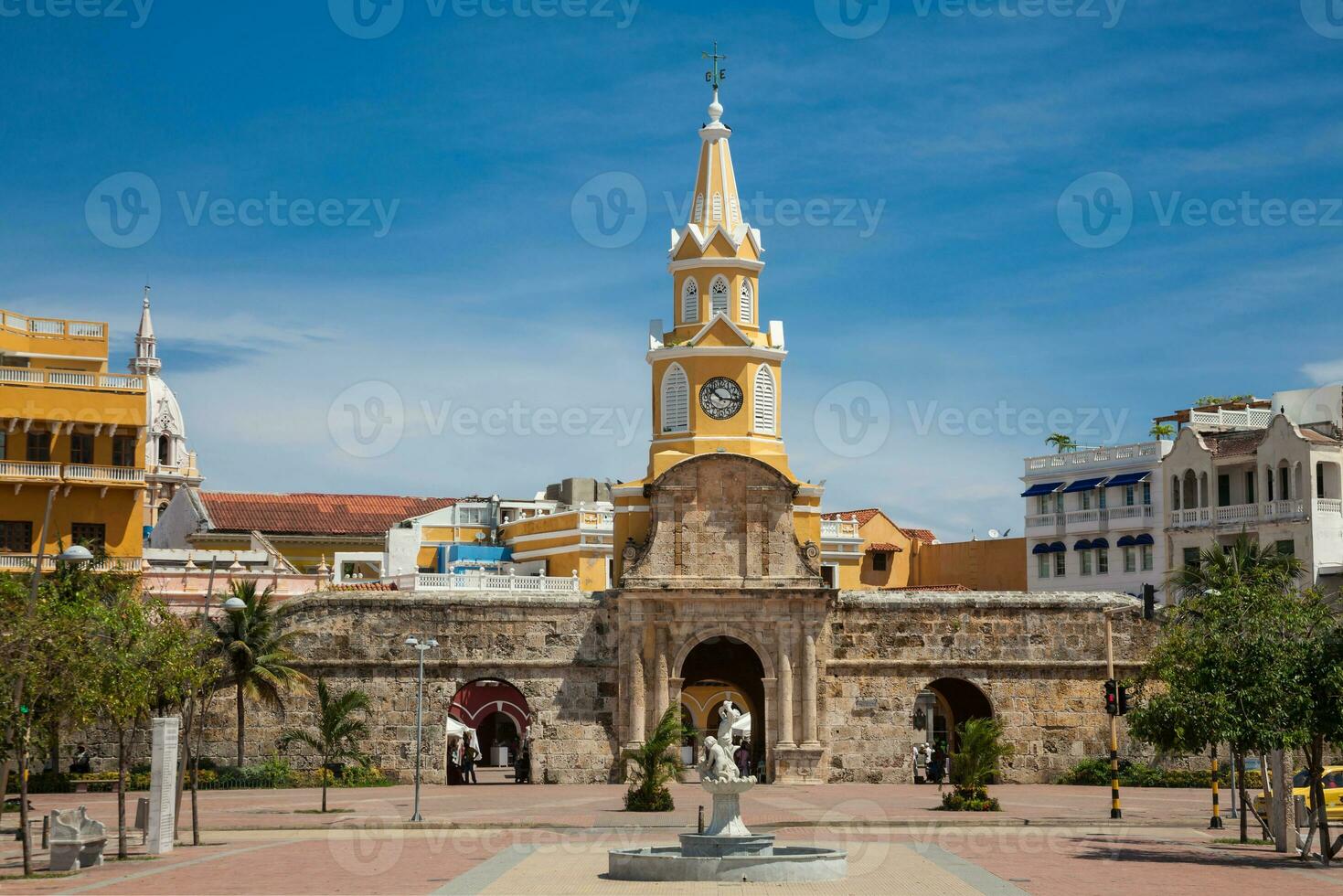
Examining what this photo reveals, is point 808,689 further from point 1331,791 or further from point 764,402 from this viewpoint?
point 1331,791

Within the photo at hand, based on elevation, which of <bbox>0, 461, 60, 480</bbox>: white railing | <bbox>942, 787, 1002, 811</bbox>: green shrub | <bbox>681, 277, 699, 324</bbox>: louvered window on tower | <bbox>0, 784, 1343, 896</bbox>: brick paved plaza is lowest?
<bbox>0, 784, 1343, 896</bbox>: brick paved plaza

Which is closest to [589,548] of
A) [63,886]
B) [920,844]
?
[920,844]

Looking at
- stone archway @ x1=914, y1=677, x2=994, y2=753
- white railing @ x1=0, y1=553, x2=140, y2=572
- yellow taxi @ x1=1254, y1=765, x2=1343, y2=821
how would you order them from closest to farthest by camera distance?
yellow taxi @ x1=1254, y1=765, x2=1343, y2=821 < white railing @ x1=0, y1=553, x2=140, y2=572 < stone archway @ x1=914, y1=677, x2=994, y2=753

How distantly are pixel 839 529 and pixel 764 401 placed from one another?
Result: 23067 mm

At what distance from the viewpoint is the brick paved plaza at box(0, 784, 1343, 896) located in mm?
26703

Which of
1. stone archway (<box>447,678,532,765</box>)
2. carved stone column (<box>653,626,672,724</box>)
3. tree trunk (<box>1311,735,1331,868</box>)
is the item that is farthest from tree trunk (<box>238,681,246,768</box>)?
tree trunk (<box>1311,735,1331,868</box>)

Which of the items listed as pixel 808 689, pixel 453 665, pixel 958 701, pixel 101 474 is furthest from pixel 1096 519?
pixel 101 474

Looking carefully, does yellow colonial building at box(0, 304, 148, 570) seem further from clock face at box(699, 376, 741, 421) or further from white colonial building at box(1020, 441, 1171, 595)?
white colonial building at box(1020, 441, 1171, 595)

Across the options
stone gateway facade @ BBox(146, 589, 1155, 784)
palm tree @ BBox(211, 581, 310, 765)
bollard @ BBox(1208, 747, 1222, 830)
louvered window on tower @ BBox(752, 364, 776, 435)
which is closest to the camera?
bollard @ BBox(1208, 747, 1222, 830)

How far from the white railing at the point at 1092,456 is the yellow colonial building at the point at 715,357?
74.0 ft

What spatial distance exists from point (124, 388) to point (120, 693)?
29.7m

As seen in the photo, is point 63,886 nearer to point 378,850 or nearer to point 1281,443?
point 378,850

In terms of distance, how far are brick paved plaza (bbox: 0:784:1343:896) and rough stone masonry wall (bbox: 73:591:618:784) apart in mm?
3666

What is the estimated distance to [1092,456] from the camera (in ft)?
258
